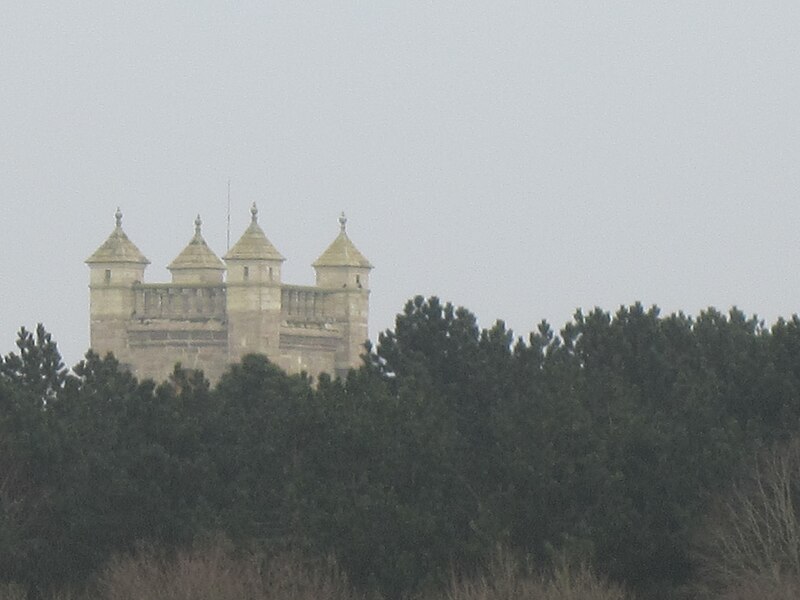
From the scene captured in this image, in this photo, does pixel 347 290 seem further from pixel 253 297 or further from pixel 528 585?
pixel 528 585

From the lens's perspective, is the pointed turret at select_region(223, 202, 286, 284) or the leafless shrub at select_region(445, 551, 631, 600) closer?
the leafless shrub at select_region(445, 551, 631, 600)

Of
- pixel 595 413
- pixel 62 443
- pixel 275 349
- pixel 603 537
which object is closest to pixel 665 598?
pixel 603 537

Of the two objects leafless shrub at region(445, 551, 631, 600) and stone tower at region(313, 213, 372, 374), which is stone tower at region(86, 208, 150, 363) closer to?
stone tower at region(313, 213, 372, 374)

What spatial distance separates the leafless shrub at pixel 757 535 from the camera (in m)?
60.3

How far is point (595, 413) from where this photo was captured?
6881cm

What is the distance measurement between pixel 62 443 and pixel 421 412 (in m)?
6.35

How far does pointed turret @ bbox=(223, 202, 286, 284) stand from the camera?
4803 inches

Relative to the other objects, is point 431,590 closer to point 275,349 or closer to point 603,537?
point 603,537

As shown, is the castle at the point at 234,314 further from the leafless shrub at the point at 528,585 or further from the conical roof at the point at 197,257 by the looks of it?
the leafless shrub at the point at 528,585

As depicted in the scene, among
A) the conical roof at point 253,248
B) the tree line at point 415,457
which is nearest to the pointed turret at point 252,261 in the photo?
the conical roof at point 253,248

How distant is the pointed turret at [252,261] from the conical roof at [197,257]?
400 cm

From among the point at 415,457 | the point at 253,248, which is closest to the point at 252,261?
the point at 253,248

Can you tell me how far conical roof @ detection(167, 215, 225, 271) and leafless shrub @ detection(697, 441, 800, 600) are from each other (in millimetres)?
63288

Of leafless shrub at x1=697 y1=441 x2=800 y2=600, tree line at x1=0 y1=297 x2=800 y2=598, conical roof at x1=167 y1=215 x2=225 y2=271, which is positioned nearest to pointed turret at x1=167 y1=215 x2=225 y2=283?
conical roof at x1=167 y1=215 x2=225 y2=271
